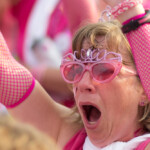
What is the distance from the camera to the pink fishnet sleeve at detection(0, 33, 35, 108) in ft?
6.61

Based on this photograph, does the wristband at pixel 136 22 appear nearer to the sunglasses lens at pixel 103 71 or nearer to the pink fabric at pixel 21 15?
the sunglasses lens at pixel 103 71

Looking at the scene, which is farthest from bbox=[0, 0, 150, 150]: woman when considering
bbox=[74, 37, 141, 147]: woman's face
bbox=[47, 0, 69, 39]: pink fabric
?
bbox=[47, 0, 69, 39]: pink fabric

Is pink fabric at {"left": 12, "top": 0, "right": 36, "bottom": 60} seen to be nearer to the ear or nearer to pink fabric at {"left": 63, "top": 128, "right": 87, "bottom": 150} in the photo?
pink fabric at {"left": 63, "top": 128, "right": 87, "bottom": 150}

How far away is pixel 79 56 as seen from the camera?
6.34 ft

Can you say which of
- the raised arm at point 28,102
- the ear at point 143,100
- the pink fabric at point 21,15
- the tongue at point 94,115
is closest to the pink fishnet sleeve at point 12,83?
the raised arm at point 28,102

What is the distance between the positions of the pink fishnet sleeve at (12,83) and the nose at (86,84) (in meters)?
0.30

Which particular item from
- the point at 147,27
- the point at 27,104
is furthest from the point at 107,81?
the point at 27,104

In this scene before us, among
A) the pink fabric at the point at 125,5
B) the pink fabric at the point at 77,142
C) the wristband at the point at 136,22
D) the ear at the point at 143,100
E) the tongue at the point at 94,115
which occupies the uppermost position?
the pink fabric at the point at 125,5

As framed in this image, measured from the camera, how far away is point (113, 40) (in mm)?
1888

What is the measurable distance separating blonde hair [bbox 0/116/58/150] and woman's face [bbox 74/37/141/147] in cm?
83

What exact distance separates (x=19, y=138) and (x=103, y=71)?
0.91 m

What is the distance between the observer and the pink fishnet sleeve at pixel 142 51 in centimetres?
183

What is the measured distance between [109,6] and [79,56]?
0.88ft

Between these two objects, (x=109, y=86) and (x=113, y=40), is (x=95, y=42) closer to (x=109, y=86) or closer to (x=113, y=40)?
(x=113, y=40)
